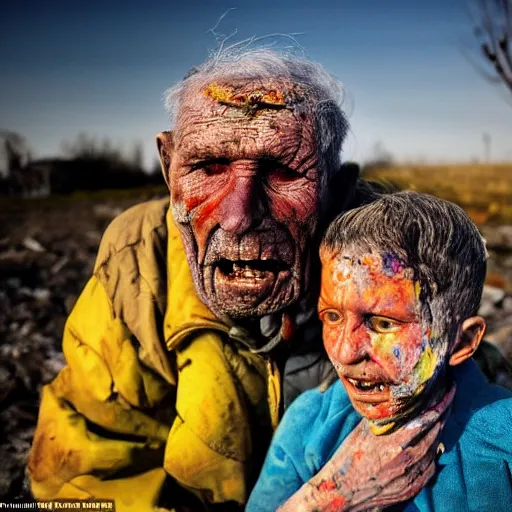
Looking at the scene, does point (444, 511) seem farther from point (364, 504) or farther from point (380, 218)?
point (380, 218)

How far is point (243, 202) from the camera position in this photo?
2438 mm

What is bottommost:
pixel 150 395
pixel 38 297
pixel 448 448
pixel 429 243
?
pixel 38 297

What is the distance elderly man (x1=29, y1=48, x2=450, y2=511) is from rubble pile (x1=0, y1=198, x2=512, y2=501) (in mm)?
1110

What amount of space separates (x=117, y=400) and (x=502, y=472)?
1748 mm

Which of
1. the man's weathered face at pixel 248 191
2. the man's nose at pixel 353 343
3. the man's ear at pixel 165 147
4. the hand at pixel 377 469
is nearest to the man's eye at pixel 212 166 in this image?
the man's weathered face at pixel 248 191

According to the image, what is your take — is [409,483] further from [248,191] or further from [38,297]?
[38,297]

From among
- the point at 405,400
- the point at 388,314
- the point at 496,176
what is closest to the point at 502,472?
the point at 405,400

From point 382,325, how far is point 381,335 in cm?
4

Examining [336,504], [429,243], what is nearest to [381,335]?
[429,243]

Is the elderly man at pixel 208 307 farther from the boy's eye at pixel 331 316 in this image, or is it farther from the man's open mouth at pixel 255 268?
the boy's eye at pixel 331 316

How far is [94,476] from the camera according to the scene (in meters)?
3.13

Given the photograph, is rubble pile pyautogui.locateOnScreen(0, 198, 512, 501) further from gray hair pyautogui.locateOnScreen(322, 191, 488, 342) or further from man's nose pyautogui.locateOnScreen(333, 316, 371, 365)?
gray hair pyautogui.locateOnScreen(322, 191, 488, 342)

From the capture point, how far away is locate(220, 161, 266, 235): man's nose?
2.42m

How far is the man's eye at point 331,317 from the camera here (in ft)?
7.93
